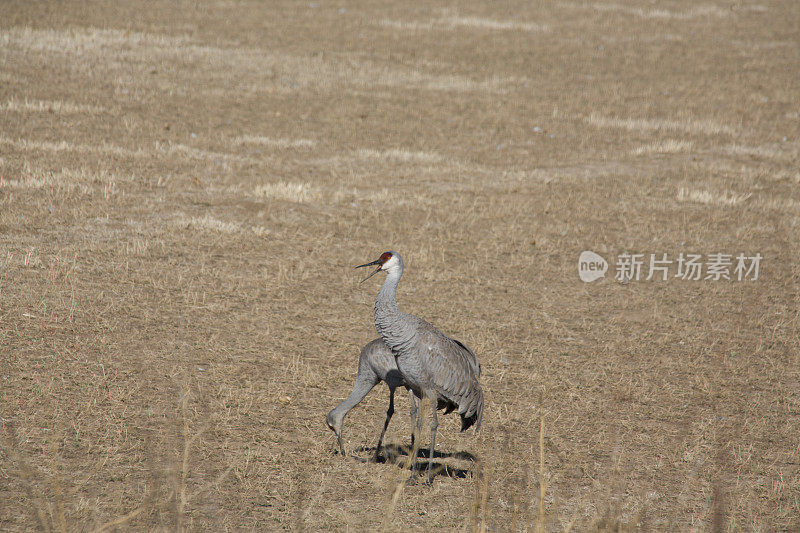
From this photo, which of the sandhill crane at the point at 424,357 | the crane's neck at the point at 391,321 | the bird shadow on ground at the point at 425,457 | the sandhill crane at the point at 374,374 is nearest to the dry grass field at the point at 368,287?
the bird shadow on ground at the point at 425,457

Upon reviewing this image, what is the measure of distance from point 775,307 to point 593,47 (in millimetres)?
22559

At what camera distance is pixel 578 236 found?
46.4ft

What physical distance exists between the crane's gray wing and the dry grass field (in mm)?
690

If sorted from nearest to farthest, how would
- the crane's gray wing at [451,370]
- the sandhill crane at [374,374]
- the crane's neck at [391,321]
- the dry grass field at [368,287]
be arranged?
the crane's neck at [391,321] → the crane's gray wing at [451,370] → the dry grass field at [368,287] → the sandhill crane at [374,374]

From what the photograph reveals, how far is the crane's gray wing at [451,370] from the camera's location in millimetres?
6641

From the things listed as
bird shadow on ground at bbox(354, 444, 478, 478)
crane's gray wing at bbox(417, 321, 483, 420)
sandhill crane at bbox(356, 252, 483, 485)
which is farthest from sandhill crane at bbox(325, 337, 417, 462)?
crane's gray wing at bbox(417, 321, 483, 420)

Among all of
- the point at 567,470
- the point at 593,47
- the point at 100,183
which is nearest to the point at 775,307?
the point at 567,470

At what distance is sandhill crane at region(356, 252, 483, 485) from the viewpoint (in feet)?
21.0

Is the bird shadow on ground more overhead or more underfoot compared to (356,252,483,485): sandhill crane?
more underfoot

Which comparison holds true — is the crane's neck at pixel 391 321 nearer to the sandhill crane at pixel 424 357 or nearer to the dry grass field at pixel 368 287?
the sandhill crane at pixel 424 357

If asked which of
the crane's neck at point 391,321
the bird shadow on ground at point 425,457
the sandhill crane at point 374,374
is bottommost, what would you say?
the bird shadow on ground at point 425,457

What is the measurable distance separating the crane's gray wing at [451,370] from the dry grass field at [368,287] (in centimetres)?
69

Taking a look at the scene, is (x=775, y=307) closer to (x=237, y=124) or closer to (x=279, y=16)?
(x=237, y=124)

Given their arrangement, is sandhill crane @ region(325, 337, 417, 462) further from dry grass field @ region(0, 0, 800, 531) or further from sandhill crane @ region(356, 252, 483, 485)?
dry grass field @ region(0, 0, 800, 531)
